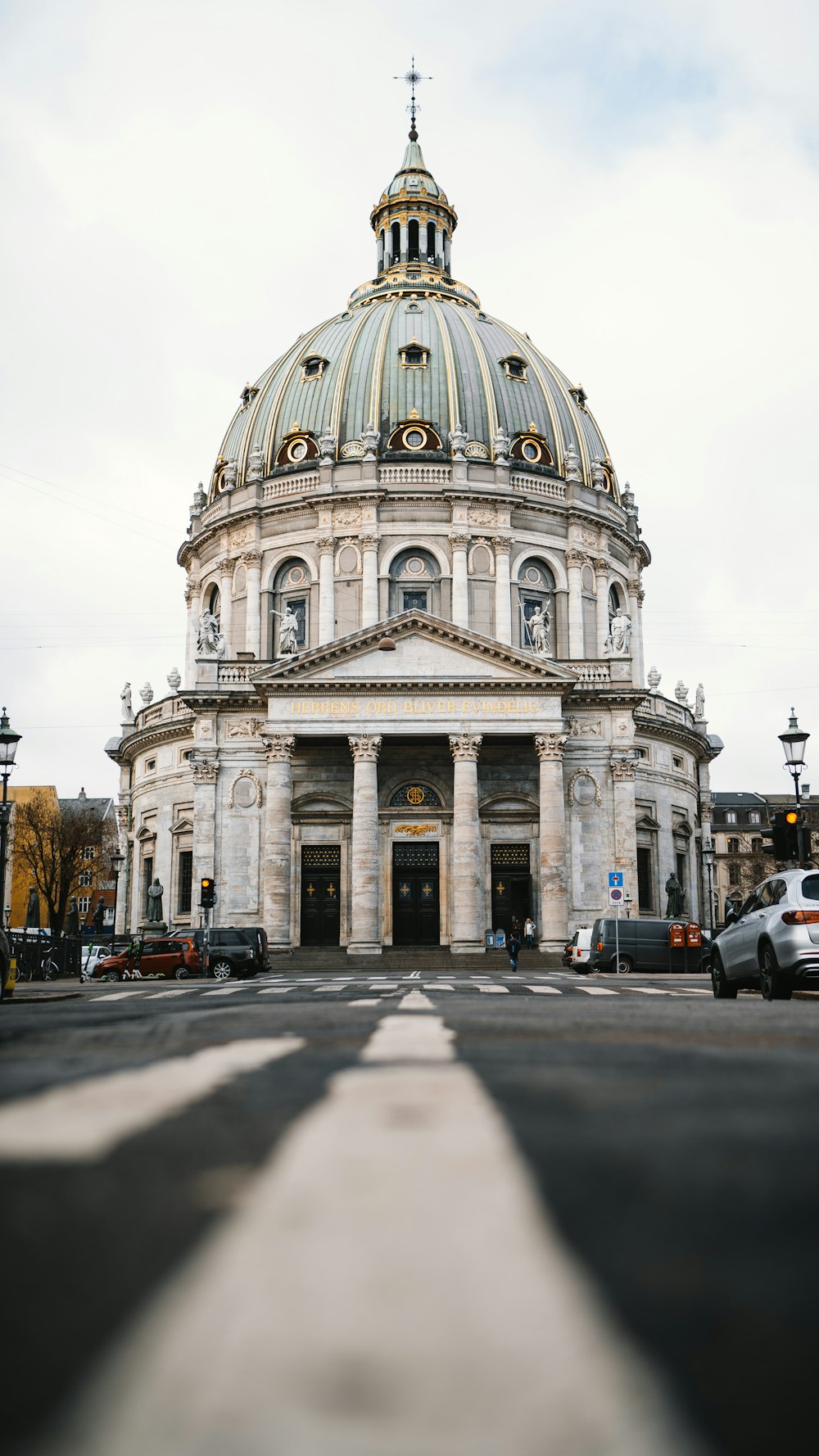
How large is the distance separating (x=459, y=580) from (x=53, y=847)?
111ft

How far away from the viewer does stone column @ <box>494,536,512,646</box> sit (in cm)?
6312

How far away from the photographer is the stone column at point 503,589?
63125 mm

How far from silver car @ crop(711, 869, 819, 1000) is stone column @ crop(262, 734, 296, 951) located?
35092 millimetres

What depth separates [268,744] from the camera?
5244cm

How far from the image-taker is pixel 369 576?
209 ft

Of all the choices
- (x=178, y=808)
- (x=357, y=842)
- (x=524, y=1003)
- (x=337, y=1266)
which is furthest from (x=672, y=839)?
(x=337, y=1266)

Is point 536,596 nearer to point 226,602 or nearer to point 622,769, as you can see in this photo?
point 622,769

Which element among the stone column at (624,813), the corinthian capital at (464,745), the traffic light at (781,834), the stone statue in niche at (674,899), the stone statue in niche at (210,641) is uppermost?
the stone statue in niche at (210,641)

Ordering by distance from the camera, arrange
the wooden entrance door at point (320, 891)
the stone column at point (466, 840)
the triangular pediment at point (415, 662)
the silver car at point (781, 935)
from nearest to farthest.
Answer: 1. the silver car at point (781, 935)
2. the stone column at point (466, 840)
3. the triangular pediment at point (415, 662)
4. the wooden entrance door at point (320, 891)

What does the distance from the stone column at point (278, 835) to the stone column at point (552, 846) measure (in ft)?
33.4

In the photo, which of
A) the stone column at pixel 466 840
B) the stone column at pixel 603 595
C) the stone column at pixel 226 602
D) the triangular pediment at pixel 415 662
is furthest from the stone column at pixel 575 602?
the stone column at pixel 226 602

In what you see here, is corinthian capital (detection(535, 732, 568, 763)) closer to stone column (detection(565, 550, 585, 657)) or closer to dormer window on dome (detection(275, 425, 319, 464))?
stone column (detection(565, 550, 585, 657))

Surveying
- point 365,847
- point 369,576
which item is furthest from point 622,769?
point 369,576

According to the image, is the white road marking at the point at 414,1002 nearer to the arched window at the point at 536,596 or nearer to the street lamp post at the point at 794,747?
the street lamp post at the point at 794,747
